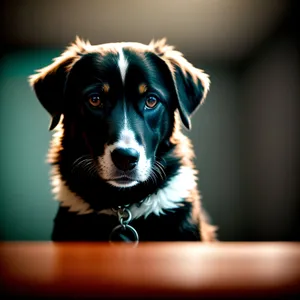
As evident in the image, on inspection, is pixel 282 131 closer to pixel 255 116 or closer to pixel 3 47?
pixel 255 116

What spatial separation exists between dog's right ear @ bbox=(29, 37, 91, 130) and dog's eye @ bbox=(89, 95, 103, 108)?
0.11m

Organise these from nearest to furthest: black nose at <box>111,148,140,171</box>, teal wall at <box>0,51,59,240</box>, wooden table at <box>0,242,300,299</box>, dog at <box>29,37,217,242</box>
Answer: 1. wooden table at <box>0,242,300,299</box>
2. black nose at <box>111,148,140,171</box>
3. dog at <box>29,37,217,242</box>
4. teal wall at <box>0,51,59,240</box>

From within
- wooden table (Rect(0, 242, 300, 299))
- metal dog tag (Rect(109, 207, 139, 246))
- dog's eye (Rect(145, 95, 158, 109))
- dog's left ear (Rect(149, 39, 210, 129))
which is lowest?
metal dog tag (Rect(109, 207, 139, 246))

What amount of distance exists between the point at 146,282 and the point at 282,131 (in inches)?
60.3

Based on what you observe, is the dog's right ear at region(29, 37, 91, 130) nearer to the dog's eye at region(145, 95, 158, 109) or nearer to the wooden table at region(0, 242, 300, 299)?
the dog's eye at region(145, 95, 158, 109)

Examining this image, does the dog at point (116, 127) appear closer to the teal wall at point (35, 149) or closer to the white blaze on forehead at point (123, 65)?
the white blaze on forehead at point (123, 65)

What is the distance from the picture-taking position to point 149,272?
1.96 ft

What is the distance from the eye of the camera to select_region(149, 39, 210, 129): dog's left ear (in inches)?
62.1

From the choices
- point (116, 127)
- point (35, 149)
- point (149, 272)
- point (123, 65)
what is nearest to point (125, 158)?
point (116, 127)

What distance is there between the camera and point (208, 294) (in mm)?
516

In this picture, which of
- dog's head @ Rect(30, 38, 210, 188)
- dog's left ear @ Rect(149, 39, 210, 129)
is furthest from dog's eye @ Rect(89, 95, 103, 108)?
dog's left ear @ Rect(149, 39, 210, 129)

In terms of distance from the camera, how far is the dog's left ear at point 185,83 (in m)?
1.58

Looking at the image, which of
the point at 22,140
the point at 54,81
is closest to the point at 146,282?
the point at 54,81

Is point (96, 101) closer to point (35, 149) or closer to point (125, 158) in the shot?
point (125, 158)
